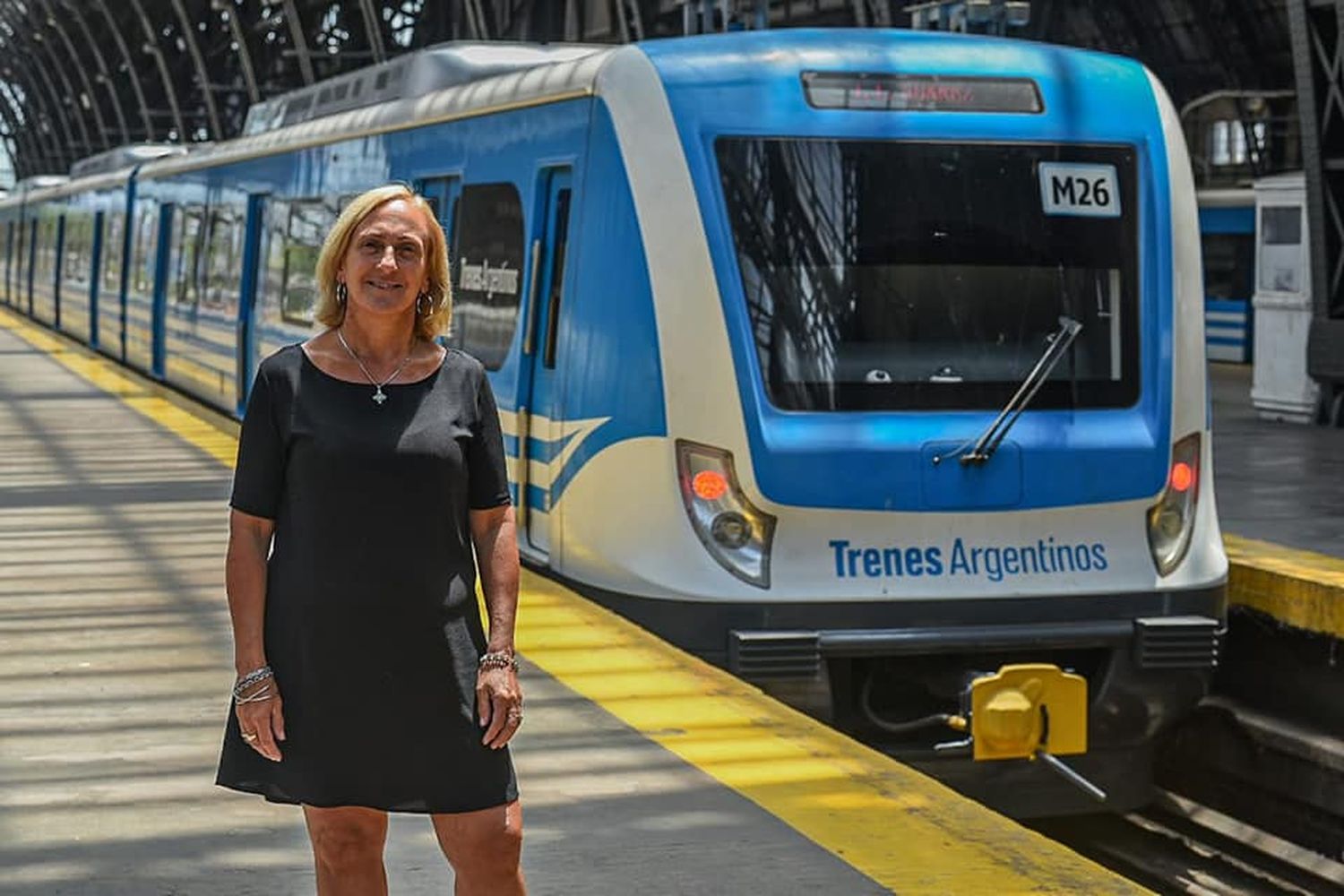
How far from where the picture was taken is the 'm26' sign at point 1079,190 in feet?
26.1

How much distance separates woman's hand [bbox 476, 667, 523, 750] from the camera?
3.70 metres

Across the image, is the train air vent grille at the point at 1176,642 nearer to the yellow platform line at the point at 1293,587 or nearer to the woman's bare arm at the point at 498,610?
the yellow platform line at the point at 1293,587

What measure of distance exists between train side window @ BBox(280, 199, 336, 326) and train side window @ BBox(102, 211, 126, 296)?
34.8ft

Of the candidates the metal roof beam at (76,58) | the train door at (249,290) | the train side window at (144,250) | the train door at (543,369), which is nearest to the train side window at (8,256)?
the train side window at (144,250)

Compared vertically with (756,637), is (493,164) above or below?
above

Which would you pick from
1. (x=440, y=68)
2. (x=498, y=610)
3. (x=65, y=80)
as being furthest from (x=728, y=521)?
(x=65, y=80)

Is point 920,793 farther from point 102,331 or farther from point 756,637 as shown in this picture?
point 102,331

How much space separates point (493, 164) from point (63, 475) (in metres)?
5.08

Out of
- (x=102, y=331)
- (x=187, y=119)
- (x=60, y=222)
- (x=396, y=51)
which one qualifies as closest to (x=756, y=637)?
(x=102, y=331)

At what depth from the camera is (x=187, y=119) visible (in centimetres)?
6925

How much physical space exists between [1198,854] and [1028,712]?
216 cm

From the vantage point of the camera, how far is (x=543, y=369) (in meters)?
8.61

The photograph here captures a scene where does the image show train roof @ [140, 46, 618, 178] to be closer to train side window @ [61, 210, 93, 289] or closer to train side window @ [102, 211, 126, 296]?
train side window @ [102, 211, 126, 296]

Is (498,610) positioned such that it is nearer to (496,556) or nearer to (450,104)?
(496,556)
